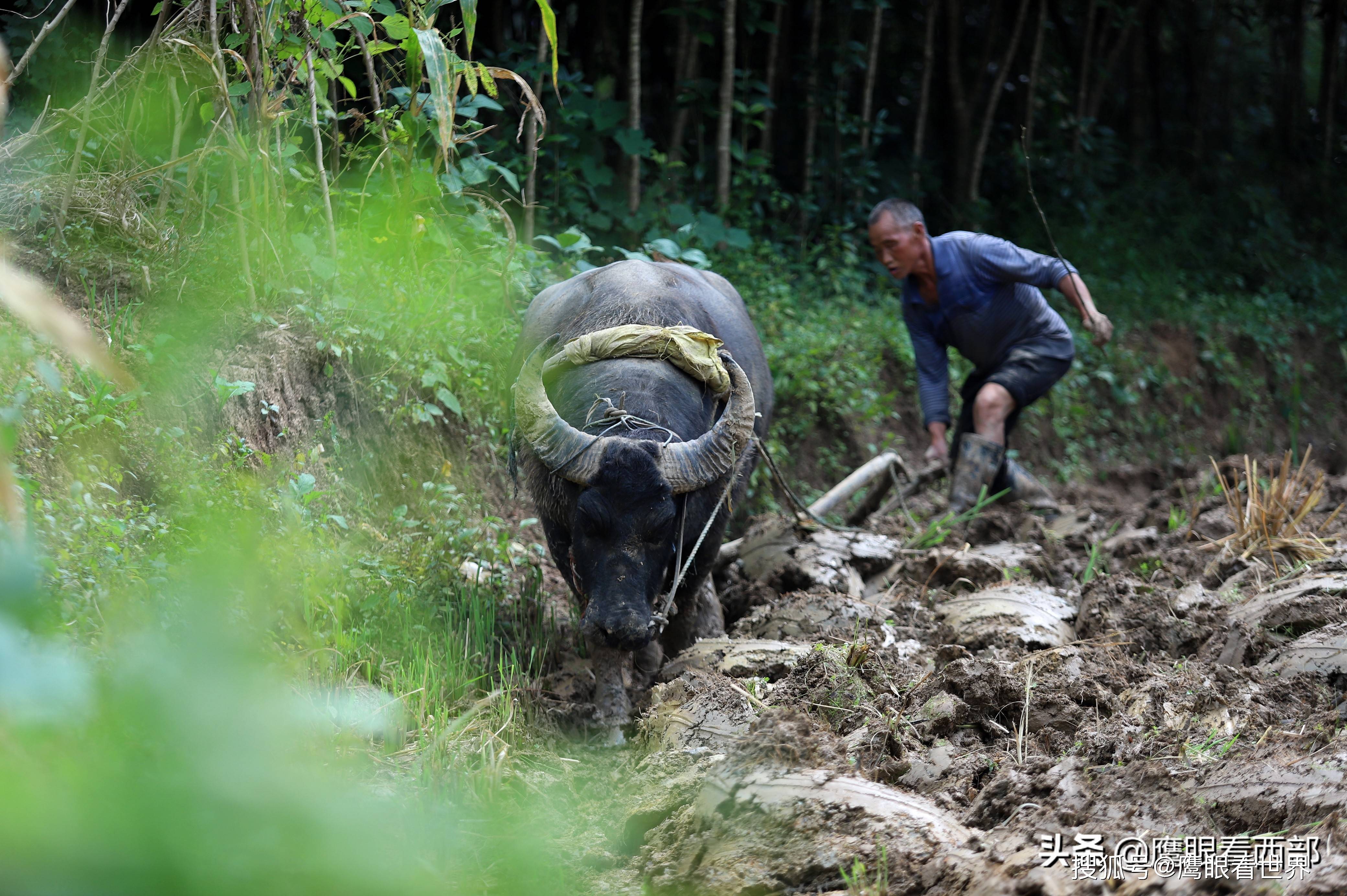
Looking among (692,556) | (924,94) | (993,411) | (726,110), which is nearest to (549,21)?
(692,556)

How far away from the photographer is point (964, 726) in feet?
8.91

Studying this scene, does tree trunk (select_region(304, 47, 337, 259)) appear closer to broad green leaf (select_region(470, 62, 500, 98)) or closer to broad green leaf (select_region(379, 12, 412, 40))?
broad green leaf (select_region(379, 12, 412, 40))

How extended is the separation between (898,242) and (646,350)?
250 cm

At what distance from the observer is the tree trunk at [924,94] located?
9953 mm

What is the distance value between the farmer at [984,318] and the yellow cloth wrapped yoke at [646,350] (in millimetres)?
2332

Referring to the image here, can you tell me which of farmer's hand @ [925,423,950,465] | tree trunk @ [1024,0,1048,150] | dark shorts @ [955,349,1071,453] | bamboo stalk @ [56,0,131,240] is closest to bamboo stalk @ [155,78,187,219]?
bamboo stalk @ [56,0,131,240]

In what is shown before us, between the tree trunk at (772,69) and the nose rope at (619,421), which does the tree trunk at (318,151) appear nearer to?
the nose rope at (619,421)

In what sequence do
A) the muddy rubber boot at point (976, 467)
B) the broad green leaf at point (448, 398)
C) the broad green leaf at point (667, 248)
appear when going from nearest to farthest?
1. the broad green leaf at point (448, 398)
2. the broad green leaf at point (667, 248)
3. the muddy rubber boot at point (976, 467)

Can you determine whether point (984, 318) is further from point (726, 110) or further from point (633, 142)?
point (726, 110)

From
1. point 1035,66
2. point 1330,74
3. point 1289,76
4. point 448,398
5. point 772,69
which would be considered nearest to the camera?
point 448,398

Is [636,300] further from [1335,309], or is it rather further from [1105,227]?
[1335,309]

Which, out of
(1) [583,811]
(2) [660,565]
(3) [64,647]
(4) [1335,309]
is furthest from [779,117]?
(3) [64,647]

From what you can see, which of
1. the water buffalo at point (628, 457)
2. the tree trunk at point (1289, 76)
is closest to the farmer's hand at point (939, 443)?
the water buffalo at point (628, 457)

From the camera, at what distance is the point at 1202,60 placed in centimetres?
1255
